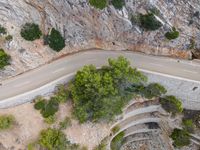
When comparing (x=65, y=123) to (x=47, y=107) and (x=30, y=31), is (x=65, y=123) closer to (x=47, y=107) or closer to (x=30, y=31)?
(x=47, y=107)

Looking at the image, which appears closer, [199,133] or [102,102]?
A: [102,102]

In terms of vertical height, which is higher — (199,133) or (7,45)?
(7,45)

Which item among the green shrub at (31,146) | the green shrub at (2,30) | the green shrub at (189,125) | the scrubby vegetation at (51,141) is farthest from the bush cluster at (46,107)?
the green shrub at (189,125)

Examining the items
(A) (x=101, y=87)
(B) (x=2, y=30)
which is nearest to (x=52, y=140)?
(A) (x=101, y=87)

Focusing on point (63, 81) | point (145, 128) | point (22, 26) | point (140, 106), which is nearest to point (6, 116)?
point (63, 81)

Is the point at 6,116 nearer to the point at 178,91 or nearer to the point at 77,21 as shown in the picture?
the point at 77,21
